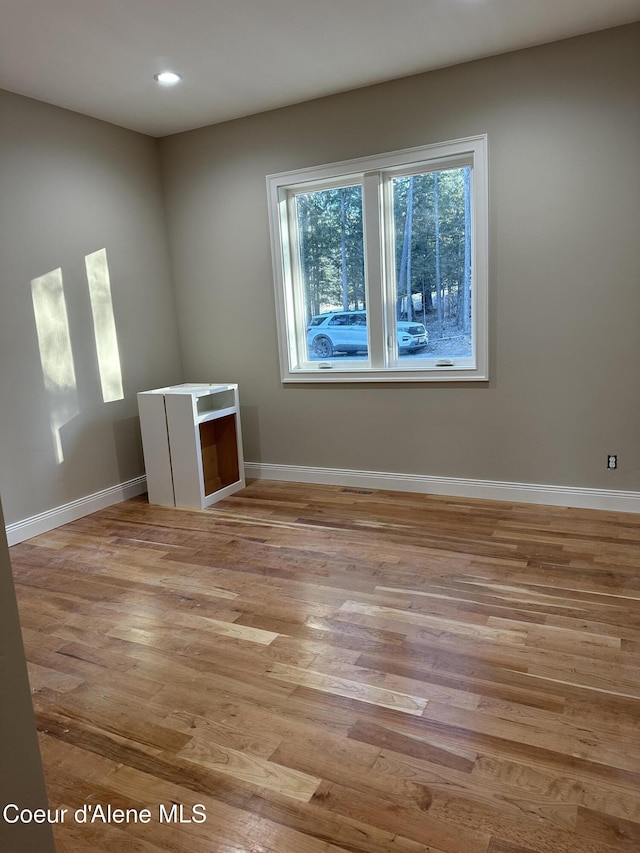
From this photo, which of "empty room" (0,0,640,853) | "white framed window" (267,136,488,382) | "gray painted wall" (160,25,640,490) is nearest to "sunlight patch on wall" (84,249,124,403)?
"empty room" (0,0,640,853)

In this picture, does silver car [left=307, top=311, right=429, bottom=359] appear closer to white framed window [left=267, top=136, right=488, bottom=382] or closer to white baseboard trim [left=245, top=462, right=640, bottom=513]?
white framed window [left=267, top=136, right=488, bottom=382]

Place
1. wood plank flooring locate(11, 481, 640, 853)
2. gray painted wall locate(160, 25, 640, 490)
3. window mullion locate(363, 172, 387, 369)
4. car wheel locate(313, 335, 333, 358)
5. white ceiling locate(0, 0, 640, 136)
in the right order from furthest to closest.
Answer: car wheel locate(313, 335, 333, 358) → window mullion locate(363, 172, 387, 369) → gray painted wall locate(160, 25, 640, 490) → white ceiling locate(0, 0, 640, 136) → wood plank flooring locate(11, 481, 640, 853)

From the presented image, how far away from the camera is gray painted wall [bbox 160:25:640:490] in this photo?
3256 millimetres

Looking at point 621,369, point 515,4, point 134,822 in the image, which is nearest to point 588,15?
point 515,4

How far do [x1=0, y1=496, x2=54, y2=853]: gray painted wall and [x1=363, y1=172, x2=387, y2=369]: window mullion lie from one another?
3.34 meters

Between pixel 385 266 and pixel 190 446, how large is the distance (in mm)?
1785

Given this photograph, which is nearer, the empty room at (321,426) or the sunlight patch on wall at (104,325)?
the empty room at (321,426)

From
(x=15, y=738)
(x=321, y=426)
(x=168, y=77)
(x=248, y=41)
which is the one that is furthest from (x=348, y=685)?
(x=168, y=77)

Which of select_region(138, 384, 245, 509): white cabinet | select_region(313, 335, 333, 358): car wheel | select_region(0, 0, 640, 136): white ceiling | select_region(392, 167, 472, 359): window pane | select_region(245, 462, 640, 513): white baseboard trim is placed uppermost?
select_region(0, 0, 640, 136): white ceiling

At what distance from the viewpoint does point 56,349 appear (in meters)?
3.77

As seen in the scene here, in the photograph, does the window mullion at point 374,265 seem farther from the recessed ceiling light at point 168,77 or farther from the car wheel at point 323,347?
the recessed ceiling light at point 168,77

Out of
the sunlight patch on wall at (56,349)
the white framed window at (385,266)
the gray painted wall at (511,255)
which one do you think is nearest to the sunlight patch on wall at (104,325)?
the sunlight patch on wall at (56,349)

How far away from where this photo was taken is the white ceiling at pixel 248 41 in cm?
271

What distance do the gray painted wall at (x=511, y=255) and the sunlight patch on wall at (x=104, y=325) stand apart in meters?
0.85
